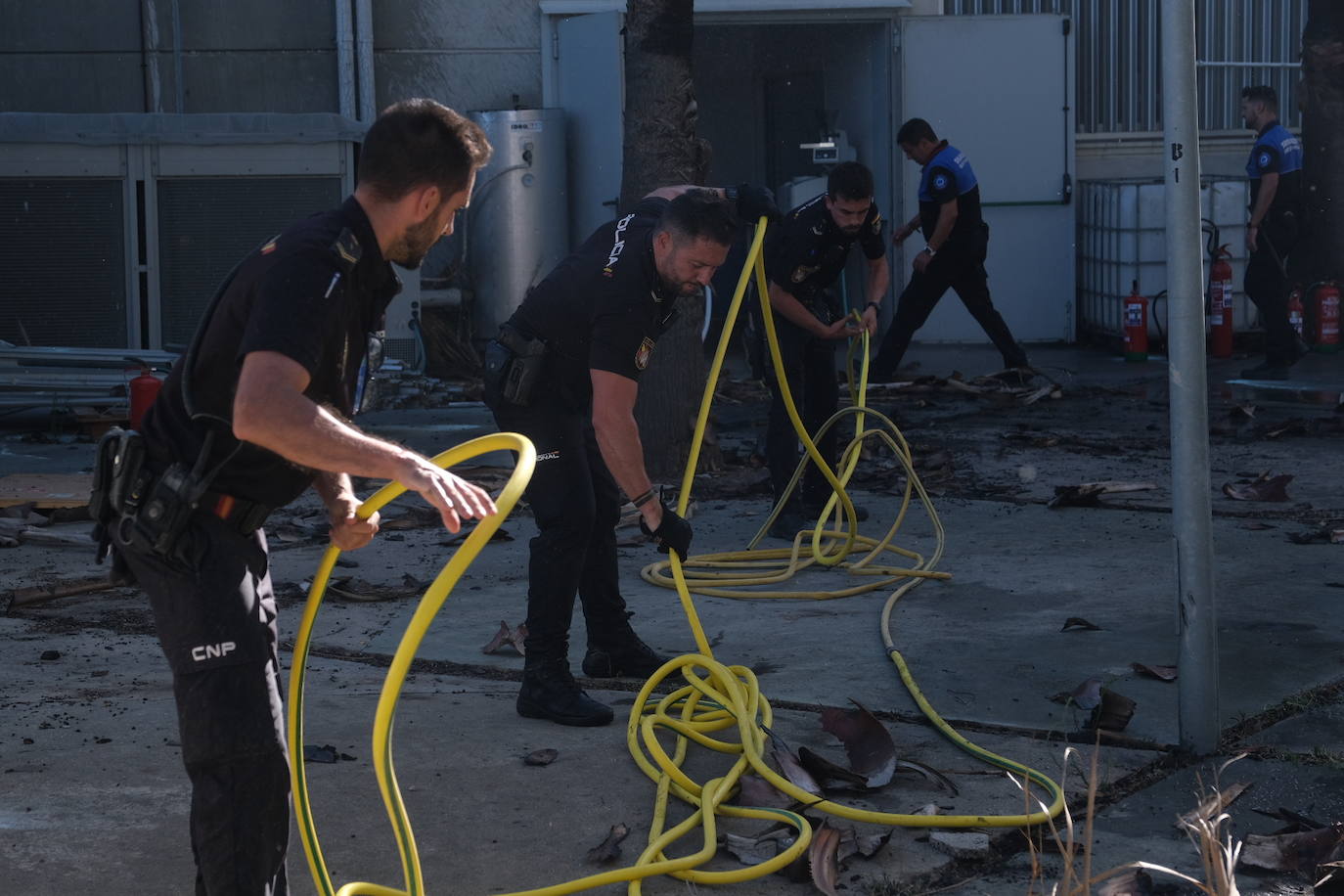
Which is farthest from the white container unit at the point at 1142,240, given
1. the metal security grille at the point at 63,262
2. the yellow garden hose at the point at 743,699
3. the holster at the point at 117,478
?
the holster at the point at 117,478

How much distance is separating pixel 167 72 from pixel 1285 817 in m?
12.1

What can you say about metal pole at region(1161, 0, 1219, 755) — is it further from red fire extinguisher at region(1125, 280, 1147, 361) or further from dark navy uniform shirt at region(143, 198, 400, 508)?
red fire extinguisher at region(1125, 280, 1147, 361)

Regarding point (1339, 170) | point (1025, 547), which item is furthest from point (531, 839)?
point (1339, 170)

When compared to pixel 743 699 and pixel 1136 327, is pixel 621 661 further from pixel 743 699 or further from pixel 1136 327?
pixel 1136 327

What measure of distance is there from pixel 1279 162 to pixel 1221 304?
186cm

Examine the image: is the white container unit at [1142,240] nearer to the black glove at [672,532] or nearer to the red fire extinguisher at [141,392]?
the red fire extinguisher at [141,392]

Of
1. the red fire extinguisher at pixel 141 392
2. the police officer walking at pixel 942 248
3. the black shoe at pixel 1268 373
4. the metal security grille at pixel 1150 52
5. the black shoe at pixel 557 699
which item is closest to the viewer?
the black shoe at pixel 557 699

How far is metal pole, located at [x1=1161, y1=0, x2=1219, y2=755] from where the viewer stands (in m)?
4.12

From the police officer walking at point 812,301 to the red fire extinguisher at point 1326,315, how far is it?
25.5 feet

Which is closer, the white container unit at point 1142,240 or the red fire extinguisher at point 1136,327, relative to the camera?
the red fire extinguisher at point 1136,327

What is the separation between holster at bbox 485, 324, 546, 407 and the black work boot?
92cm

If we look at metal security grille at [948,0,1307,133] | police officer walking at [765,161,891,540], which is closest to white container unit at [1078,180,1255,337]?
metal security grille at [948,0,1307,133]

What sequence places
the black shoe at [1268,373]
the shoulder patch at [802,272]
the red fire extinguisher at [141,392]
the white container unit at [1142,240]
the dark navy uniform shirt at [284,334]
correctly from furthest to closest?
the white container unit at [1142,240]
the black shoe at [1268,373]
the red fire extinguisher at [141,392]
the shoulder patch at [802,272]
the dark navy uniform shirt at [284,334]

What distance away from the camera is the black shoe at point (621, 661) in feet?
17.1
